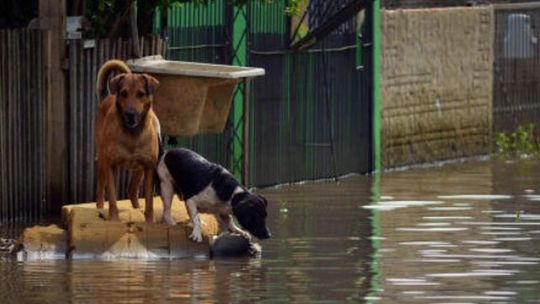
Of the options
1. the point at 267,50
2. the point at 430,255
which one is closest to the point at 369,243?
the point at 430,255

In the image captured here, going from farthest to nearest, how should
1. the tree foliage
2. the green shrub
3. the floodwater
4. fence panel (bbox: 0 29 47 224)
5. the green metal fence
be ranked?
the green shrub → the green metal fence → the tree foliage → fence panel (bbox: 0 29 47 224) → the floodwater

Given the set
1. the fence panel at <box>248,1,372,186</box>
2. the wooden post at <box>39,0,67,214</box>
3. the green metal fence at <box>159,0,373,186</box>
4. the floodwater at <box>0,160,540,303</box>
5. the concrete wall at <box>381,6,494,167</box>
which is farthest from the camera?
the concrete wall at <box>381,6,494,167</box>

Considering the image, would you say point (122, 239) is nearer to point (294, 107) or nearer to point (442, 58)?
point (294, 107)

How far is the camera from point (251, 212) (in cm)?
1767

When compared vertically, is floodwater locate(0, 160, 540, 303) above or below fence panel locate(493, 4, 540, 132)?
below

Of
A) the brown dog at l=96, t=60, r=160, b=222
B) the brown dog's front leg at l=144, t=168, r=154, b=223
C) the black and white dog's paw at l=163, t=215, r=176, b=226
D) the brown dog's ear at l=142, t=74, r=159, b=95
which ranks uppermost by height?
the brown dog's ear at l=142, t=74, r=159, b=95

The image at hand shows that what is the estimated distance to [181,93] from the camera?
829 inches

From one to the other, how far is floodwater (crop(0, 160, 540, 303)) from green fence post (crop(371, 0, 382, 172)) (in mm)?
4923

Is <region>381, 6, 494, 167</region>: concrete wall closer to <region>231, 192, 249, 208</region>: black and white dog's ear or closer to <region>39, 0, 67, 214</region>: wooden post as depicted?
<region>39, 0, 67, 214</region>: wooden post

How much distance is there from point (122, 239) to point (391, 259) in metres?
2.07

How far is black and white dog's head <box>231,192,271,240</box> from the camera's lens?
17656mm

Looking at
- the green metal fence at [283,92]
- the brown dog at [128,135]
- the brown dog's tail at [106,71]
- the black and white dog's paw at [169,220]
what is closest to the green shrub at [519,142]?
the green metal fence at [283,92]

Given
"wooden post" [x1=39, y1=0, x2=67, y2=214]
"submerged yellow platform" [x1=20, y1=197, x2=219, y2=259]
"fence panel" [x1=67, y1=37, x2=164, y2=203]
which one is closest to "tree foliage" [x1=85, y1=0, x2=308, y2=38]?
"fence panel" [x1=67, y1=37, x2=164, y2=203]

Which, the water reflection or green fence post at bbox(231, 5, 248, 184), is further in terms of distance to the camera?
green fence post at bbox(231, 5, 248, 184)
